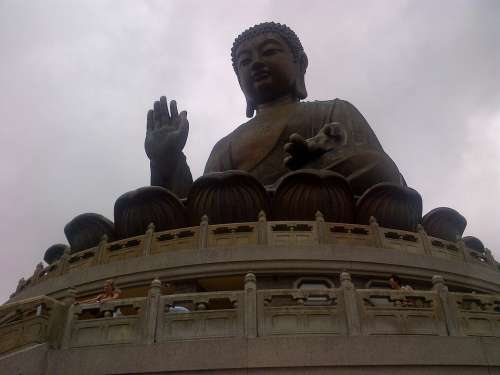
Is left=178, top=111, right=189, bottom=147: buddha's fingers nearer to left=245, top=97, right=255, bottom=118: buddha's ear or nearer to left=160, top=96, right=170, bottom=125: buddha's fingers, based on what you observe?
left=160, top=96, right=170, bottom=125: buddha's fingers

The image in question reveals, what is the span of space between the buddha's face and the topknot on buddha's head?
15cm

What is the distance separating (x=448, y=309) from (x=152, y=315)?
3134mm

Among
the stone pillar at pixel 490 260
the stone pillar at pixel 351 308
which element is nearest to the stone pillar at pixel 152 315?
the stone pillar at pixel 351 308

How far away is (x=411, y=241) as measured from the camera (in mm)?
8617

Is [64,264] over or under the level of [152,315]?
over

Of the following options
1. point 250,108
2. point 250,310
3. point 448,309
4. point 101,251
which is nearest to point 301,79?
point 250,108

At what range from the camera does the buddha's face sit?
14.6m

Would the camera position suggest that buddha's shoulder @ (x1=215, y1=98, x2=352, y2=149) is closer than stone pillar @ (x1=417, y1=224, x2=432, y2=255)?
No

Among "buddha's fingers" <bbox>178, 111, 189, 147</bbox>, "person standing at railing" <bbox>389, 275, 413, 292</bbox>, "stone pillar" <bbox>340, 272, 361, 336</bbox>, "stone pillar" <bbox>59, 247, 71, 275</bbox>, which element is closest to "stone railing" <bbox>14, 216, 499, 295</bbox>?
"stone pillar" <bbox>59, 247, 71, 275</bbox>

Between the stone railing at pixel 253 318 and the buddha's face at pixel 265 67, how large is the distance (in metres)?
9.78

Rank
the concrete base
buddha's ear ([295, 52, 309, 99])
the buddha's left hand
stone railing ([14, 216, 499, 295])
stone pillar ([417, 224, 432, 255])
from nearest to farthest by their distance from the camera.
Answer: the concrete base < stone railing ([14, 216, 499, 295]) < stone pillar ([417, 224, 432, 255]) < the buddha's left hand < buddha's ear ([295, 52, 309, 99])

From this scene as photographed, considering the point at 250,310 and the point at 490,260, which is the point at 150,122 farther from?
the point at 490,260

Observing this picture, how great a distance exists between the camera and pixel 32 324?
17.9ft

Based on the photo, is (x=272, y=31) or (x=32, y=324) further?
(x=272, y=31)
